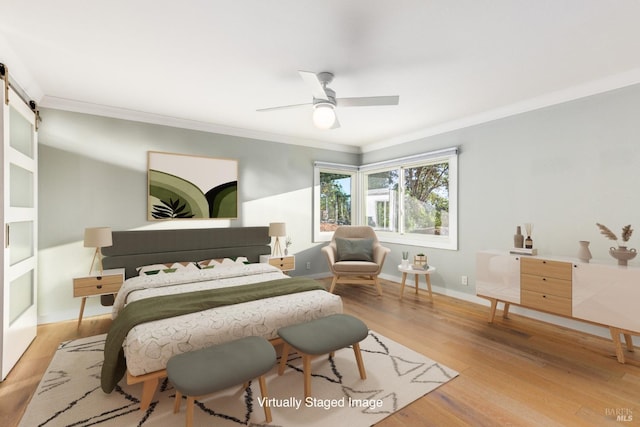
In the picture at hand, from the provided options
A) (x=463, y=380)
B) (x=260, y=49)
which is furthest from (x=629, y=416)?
(x=260, y=49)

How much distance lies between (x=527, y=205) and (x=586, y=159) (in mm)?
709

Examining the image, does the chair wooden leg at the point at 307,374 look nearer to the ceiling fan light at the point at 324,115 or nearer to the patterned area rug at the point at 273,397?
the patterned area rug at the point at 273,397

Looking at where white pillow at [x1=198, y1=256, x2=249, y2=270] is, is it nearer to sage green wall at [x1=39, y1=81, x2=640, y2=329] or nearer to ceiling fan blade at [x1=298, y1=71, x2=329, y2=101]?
sage green wall at [x1=39, y1=81, x2=640, y2=329]

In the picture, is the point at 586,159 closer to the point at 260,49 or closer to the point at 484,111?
the point at 484,111

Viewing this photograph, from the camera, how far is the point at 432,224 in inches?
182

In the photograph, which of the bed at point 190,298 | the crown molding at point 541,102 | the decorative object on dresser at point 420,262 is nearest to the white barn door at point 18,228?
the bed at point 190,298

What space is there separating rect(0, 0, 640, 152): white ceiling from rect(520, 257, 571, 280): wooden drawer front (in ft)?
5.82

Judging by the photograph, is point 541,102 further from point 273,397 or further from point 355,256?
point 273,397


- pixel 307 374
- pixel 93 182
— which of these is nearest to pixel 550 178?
pixel 307 374

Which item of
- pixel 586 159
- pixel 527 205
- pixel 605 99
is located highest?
pixel 605 99

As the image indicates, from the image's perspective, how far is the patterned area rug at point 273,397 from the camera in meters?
1.79

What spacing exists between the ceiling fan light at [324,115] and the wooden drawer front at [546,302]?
8.72ft

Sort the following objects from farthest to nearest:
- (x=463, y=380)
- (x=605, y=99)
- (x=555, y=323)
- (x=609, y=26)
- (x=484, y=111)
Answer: (x=484, y=111)
(x=555, y=323)
(x=605, y=99)
(x=463, y=380)
(x=609, y=26)

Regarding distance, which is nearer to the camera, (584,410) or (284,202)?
(584,410)
